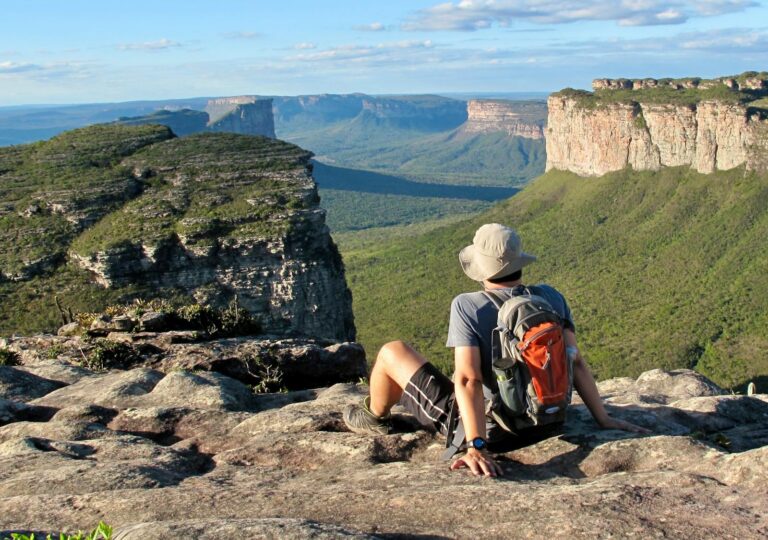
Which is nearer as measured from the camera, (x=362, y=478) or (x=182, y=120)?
(x=362, y=478)

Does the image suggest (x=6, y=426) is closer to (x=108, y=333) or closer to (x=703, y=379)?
(x=108, y=333)

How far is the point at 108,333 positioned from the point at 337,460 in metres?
10.2

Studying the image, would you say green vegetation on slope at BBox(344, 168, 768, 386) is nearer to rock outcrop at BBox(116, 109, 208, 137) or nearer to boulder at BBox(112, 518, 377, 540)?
boulder at BBox(112, 518, 377, 540)

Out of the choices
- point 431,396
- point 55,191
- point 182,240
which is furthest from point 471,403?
point 55,191

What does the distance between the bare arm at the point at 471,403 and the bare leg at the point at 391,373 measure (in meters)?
0.80

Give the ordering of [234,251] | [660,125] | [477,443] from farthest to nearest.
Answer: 1. [660,125]
2. [234,251]
3. [477,443]

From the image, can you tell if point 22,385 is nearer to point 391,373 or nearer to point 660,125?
point 391,373

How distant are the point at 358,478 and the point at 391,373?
3.64 ft

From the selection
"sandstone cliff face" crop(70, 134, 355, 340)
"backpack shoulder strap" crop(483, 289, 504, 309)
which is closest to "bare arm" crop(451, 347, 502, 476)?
"backpack shoulder strap" crop(483, 289, 504, 309)

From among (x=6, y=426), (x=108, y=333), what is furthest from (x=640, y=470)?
(x=108, y=333)

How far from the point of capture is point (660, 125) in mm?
75938

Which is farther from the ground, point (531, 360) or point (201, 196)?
point (531, 360)

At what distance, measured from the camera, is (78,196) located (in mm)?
34375

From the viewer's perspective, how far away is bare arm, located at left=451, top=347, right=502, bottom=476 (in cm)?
582
